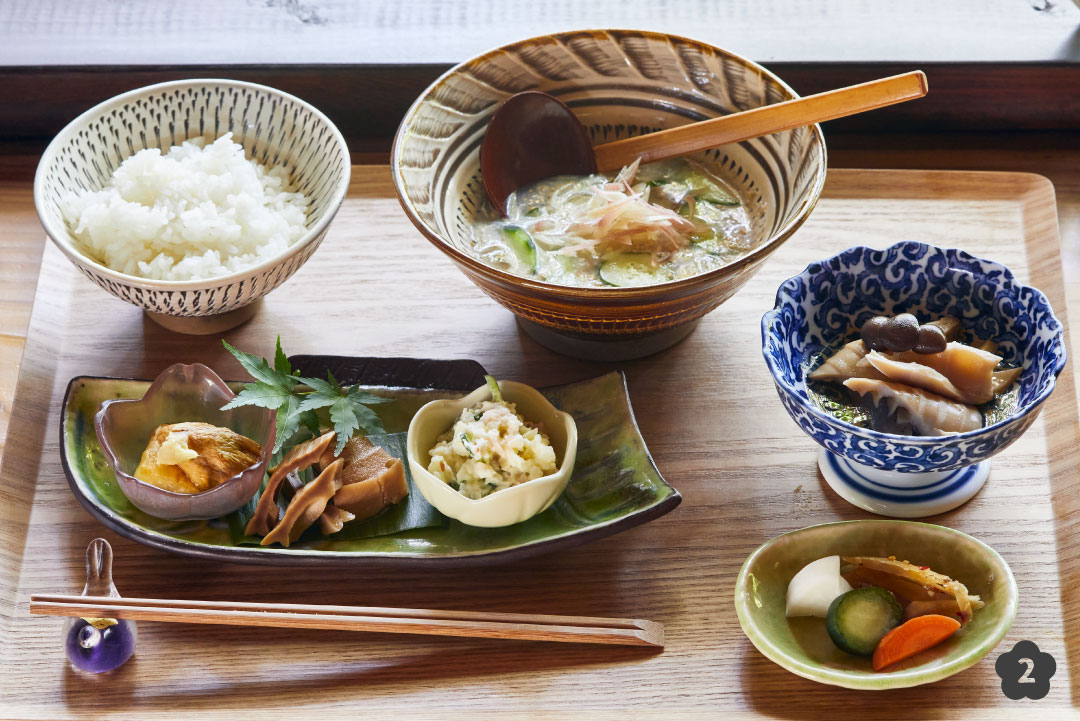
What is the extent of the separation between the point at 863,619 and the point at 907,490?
0.29 m

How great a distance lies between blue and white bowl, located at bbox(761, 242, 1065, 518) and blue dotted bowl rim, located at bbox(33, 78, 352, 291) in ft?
2.61

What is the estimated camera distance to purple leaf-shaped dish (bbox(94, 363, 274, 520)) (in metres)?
1.57

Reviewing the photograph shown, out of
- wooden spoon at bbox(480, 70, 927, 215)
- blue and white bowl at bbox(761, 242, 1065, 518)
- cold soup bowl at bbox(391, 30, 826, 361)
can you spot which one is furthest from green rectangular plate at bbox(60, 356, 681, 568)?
wooden spoon at bbox(480, 70, 927, 215)

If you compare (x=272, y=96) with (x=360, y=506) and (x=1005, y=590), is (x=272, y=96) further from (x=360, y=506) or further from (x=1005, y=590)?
(x=1005, y=590)

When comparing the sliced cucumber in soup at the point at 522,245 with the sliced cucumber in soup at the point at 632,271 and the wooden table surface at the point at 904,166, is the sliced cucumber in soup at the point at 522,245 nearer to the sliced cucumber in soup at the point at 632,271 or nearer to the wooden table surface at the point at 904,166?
the sliced cucumber in soup at the point at 632,271

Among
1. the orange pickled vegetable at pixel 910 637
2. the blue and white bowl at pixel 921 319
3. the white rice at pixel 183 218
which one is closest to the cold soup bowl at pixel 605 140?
the blue and white bowl at pixel 921 319

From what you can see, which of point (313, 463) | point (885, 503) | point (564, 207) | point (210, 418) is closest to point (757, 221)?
point (564, 207)

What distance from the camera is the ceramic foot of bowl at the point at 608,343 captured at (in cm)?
182

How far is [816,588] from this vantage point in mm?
1442

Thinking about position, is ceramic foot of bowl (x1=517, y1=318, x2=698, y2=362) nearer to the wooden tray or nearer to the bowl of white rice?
the wooden tray

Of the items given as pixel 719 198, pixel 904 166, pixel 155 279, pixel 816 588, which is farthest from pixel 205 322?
pixel 904 166

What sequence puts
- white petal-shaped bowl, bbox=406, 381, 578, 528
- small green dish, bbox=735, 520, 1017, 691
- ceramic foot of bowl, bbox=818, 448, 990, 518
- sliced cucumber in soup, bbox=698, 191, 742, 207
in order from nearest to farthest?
small green dish, bbox=735, 520, 1017, 691 < white petal-shaped bowl, bbox=406, 381, 578, 528 < ceramic foot of bowl, bbox=818, 448, 990, 518 < sliced cucumber in soup, bbox=698, 191, 742, 207

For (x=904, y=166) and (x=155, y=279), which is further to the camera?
(x=904, y=166)

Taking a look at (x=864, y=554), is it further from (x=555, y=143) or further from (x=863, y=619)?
(x=555, y=143)
